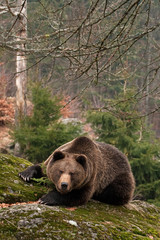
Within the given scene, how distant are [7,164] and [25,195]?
3.56 feet

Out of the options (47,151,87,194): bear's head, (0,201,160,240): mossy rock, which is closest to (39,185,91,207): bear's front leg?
(47,151,87,194): bear's head

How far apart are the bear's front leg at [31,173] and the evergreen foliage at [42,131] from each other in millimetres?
6659

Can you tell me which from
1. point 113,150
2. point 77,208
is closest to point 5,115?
point 113,150

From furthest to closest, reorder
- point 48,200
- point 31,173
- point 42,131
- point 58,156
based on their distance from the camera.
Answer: point 42,131 < point 31,173 < point 58,156 < point 48,200

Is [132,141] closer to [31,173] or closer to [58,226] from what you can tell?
[31,173]

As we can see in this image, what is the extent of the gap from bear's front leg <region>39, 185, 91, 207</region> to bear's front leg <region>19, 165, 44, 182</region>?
637 millimetres

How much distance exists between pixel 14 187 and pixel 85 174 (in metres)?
1.10

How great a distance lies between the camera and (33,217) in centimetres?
339

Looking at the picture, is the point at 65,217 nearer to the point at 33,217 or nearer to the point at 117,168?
the point at 33,217

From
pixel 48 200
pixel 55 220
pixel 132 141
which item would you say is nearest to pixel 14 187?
pixel 48 200

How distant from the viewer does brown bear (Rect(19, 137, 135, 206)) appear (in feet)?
15.6

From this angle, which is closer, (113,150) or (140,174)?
(113,150)

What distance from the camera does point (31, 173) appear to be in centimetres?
536

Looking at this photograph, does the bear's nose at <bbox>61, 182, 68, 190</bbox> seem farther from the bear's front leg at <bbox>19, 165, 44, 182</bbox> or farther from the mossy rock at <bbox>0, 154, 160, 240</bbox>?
the bear's front leg at <bbox>19, 165, 44, 182</bbox>
